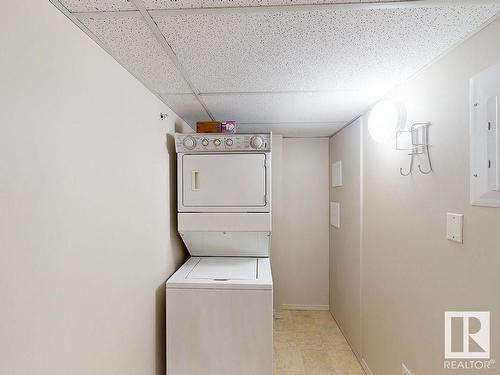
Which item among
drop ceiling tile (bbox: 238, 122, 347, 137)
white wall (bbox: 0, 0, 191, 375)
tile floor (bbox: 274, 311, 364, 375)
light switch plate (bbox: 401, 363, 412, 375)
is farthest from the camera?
drop ceiling tile (bbox: 238, 122, 347, 137)

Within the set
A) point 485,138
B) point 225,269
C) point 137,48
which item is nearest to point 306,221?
point 225,269

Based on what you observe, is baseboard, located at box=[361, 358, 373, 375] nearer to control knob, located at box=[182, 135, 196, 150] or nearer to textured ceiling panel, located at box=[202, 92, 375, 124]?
textured ceiling panel, located at box=[202, 92, 375, 124]

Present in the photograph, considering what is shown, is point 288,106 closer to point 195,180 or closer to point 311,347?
point 195,180

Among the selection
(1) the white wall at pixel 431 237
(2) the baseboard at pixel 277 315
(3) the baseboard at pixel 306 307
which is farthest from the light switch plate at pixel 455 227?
(3) the baseboard at pixel 306 307

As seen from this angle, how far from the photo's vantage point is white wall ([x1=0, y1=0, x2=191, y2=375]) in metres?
0.75

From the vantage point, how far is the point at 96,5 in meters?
0.91

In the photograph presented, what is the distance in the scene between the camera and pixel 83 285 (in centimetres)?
104

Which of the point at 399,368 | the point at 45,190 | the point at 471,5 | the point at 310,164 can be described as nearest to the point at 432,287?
the point at 399,368

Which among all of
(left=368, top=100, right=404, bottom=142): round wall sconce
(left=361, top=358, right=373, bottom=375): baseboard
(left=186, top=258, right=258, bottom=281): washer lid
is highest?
(left=368, top=100, right=404, bottom=142): round wall sconce

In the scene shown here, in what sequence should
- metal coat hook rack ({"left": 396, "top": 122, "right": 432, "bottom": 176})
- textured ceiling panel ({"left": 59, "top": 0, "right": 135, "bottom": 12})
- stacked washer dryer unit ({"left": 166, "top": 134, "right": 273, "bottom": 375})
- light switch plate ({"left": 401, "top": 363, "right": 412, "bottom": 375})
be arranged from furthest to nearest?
stacked washer dryer unit ({"left": 166, "top": 134, "right": 273, "bottom": 375}) → light switch plate ({"left": 401, "top": 363, "right": 412, "bottom": 375}) → metal coat hook rack ({"left": 396, "top": 122, "right": 432, "bottom": 176}) → textured ceiling panel ({"left": 59, "top": 0, "right": 135, "bottom": 12})

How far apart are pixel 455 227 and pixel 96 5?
5.72ft

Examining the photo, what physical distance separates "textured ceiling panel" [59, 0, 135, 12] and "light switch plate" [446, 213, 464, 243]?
1.61m

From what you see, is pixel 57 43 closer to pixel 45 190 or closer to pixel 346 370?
pixel 45 190

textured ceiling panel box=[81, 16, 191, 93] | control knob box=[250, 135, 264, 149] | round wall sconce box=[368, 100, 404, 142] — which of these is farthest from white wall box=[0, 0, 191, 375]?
round wall sconce box=[368, 100, 404, 142]
